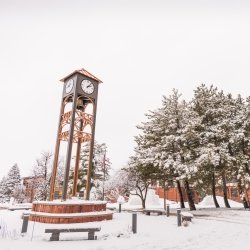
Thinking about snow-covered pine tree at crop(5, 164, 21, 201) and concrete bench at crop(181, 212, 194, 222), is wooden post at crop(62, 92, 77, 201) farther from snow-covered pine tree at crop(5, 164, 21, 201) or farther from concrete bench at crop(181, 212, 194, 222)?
snow-covered pine tree at crop(5, 164, 21, 201)

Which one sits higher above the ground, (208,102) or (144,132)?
(208,102)

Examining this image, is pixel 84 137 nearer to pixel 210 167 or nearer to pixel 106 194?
pixel 210 167

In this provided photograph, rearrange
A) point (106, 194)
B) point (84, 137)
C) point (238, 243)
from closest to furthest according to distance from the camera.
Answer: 1. point (238, 243)
2. point (84, 137)
3. point (106, 194)

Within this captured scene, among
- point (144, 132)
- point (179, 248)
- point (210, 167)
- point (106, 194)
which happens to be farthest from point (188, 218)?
point (106, 194)

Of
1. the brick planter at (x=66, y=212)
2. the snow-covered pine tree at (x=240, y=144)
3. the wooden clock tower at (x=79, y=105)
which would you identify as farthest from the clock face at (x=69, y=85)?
the snow-covered pine tree at (x=240, y=144)

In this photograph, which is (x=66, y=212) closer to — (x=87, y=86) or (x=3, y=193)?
(x=87, y=86)

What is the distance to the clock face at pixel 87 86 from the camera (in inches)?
728

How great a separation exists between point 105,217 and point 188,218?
16.8 feet

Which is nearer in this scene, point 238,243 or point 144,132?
point 238,243

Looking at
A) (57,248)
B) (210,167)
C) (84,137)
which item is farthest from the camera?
(210,167)

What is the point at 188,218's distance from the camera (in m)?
14.6

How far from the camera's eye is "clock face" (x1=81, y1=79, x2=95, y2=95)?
18484 mm

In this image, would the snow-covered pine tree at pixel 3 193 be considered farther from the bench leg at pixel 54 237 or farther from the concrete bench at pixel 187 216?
the bench leg at pixel 54 237

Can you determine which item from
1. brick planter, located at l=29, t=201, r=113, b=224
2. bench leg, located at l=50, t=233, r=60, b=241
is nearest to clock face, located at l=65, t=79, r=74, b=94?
brick planter, located at l=29, t=201, r=113, b=224
